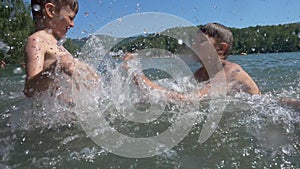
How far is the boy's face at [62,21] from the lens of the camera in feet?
11.3

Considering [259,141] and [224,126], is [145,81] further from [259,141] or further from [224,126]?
[259,141]

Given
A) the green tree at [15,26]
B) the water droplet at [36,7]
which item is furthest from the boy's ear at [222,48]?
the green tree at [15,26]

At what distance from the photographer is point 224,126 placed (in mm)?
2725

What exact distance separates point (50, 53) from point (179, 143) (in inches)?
59.7

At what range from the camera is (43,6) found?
337 centimetres

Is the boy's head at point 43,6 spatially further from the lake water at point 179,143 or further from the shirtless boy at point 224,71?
the shirtless boy at point 224,71

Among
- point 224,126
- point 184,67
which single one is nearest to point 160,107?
point 224,126

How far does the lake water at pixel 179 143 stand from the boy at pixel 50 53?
0.70 ft

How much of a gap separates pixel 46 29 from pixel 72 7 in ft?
1.02

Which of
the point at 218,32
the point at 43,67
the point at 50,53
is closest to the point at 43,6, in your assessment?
the point at 50,53

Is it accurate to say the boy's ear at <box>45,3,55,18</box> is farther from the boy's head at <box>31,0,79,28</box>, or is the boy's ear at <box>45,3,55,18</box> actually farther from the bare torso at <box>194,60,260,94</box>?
the bare torso at <box>194,60,260,94</box>

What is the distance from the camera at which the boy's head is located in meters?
3.39

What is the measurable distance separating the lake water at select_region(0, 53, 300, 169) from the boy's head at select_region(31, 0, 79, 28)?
824 millimetres

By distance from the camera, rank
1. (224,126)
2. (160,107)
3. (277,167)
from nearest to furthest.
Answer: (277,167), (224,126), (160,107)
